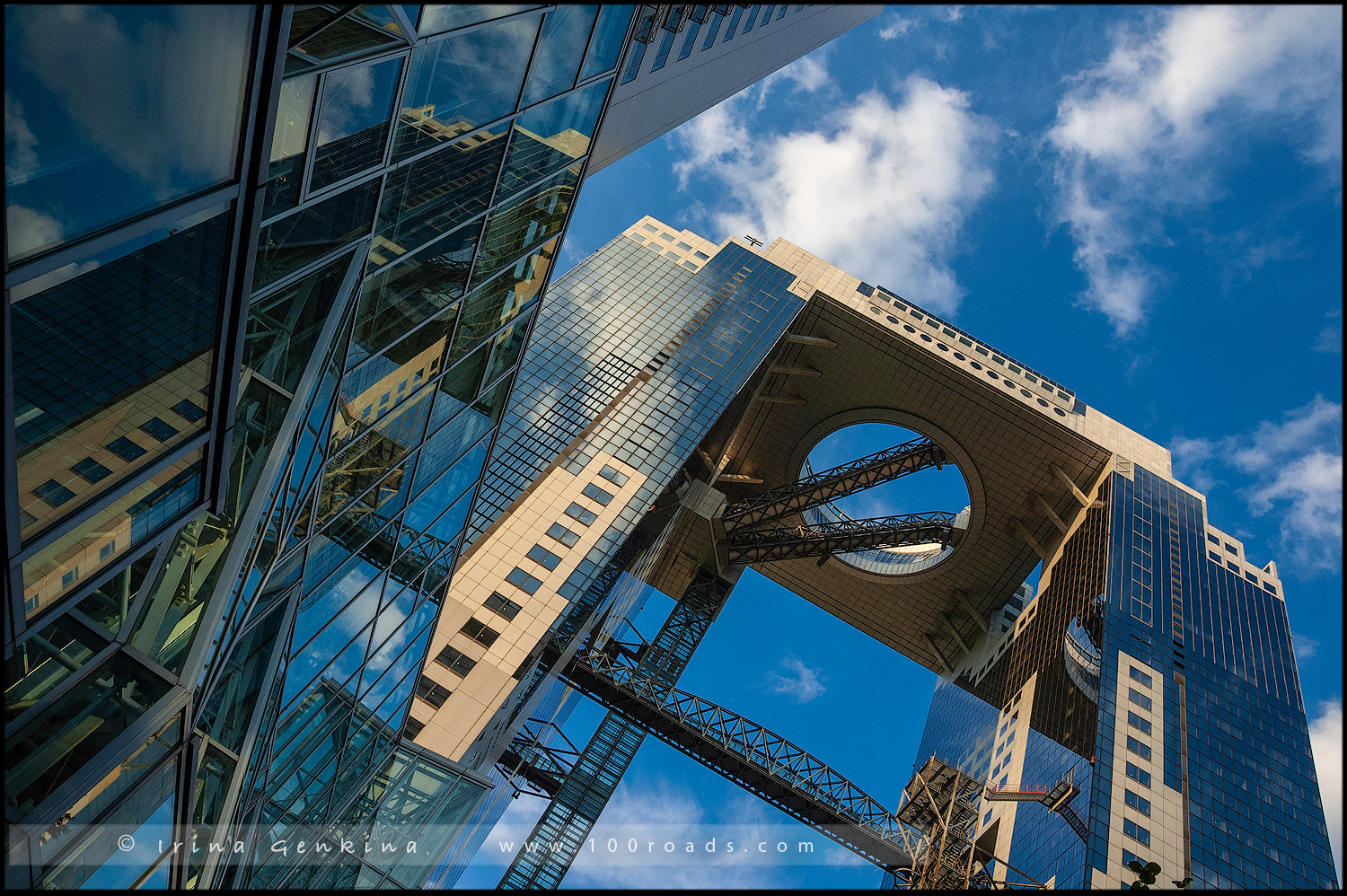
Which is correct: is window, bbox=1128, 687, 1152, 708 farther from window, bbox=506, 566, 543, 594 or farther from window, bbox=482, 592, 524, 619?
window, bbox=482, 592, 524, 619

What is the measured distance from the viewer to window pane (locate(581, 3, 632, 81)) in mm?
15547

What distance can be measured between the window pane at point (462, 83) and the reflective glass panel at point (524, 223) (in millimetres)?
2693

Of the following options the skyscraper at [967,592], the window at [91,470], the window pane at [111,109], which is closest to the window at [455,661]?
the skyscraper at [967,592]

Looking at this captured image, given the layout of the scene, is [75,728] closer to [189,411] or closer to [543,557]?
[189,411]

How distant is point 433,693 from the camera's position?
171ft

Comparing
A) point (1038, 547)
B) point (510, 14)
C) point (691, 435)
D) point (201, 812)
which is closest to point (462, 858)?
point (201, 812)

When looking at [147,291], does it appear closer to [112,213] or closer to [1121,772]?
[112,213]

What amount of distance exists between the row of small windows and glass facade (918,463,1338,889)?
56534 millimetres

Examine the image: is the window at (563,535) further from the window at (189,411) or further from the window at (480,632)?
the window at (189,411)

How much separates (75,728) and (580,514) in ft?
185

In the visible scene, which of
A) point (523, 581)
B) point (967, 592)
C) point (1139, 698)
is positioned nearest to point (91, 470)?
point (523, 581)

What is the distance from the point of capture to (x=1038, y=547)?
3423 inches

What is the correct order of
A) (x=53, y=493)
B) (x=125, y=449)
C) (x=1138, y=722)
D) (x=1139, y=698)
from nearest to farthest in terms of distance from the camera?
(x=53, y=493) → (x=125, y=449) → (x=1138, y=722) → (x=1139, y=698)

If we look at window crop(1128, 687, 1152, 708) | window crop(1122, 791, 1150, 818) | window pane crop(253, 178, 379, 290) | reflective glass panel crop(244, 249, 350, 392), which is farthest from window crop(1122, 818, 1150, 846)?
window pane crop(253, 178, 379, 290)
